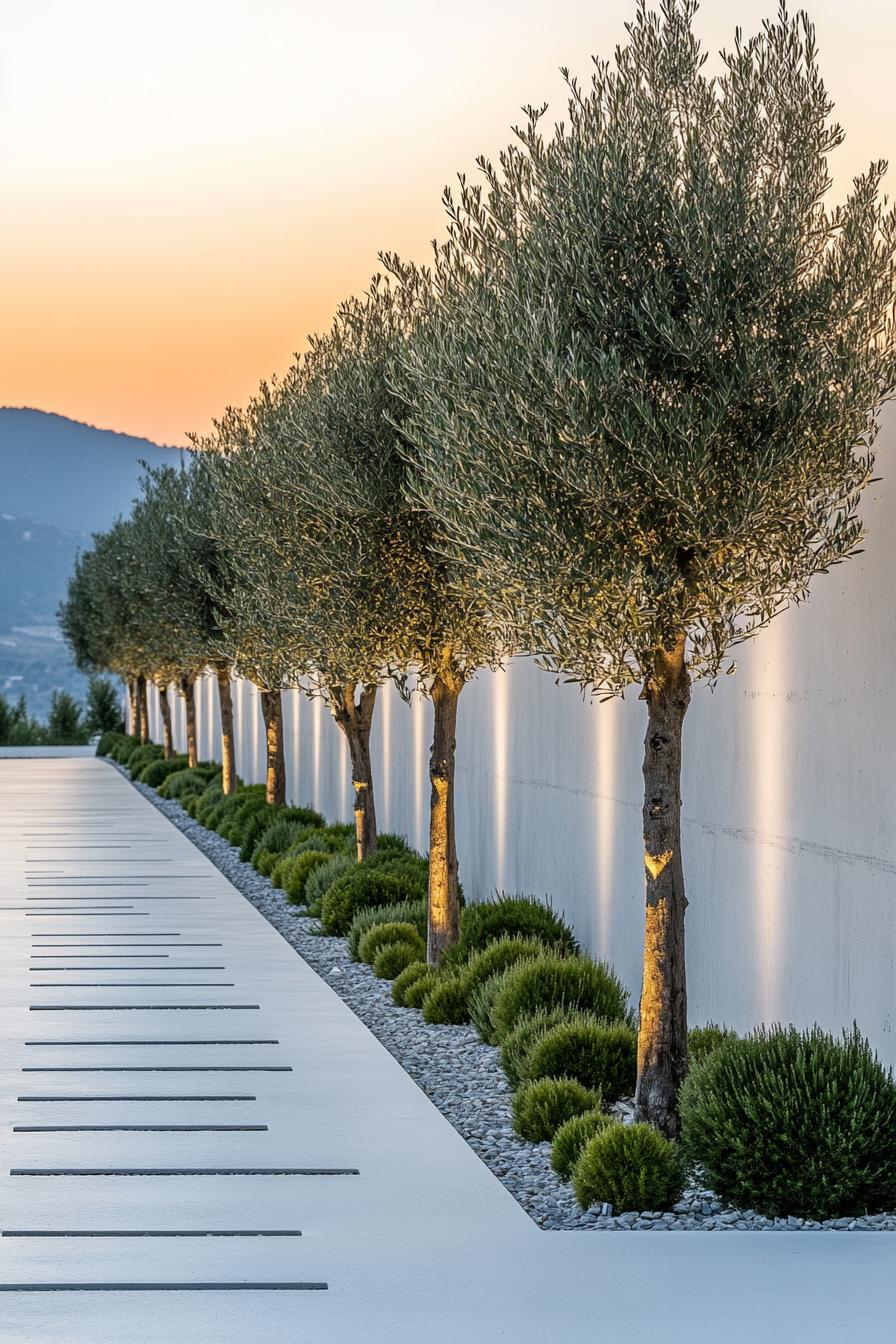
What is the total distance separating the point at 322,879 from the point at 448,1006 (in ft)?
17.4

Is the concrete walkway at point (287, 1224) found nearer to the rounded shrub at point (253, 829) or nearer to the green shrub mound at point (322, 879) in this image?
the green shrub mound at point (322, 879)

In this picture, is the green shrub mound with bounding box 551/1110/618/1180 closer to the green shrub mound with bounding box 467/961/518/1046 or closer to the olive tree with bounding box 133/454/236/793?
the green shrub mound with bounding box 467/961/518/1046

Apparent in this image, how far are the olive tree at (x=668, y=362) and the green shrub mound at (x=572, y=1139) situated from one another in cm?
39

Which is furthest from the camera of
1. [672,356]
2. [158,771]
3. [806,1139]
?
[158,771]

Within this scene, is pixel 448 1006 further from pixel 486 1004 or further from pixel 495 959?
pixel 486 1004

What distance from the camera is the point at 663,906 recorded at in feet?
24.4

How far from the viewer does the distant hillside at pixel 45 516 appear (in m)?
135

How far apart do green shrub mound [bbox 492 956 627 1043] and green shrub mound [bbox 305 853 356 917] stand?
227 inches

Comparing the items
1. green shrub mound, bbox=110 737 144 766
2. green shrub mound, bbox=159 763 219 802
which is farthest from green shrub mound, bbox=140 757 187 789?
green shrub mound, bbox=110 737 144 766

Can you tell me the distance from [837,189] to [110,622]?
3207 cm

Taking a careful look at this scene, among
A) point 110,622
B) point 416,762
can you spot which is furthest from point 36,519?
point 416,762

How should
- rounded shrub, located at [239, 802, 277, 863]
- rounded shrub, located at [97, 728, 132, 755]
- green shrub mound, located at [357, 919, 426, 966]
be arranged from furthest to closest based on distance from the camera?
1. rounded shrub, located at [97, 728, 132, 755]
2. rounded shrub, located at [239, 802, 277, 863]
3. green shrub mound, located at [357, 919, 426, 966]

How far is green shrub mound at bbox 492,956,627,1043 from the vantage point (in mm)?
9336

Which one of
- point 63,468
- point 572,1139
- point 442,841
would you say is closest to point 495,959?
point 442,841
